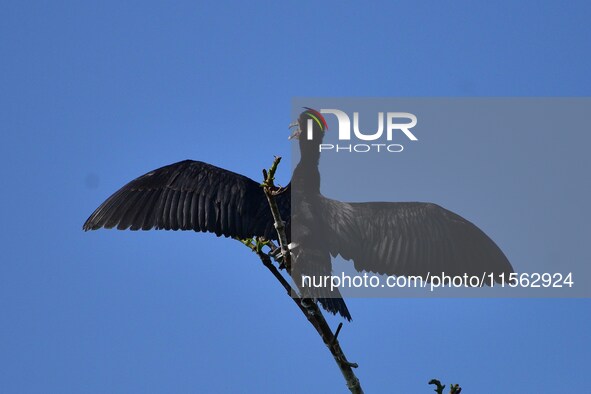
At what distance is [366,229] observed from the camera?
9977 millimetres

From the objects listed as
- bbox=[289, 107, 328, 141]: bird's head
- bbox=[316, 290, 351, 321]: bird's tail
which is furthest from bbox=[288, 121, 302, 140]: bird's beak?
bbox=[316, 290, 351, 321]: bird's tail

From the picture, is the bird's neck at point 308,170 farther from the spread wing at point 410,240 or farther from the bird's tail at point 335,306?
the bird's tail at point 335,306

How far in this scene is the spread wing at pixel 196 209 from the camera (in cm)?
1052

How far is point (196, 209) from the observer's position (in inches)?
419

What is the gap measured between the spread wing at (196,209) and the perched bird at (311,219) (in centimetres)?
1

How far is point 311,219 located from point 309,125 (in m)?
1.05

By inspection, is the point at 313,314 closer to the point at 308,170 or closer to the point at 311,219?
the point at 311,219

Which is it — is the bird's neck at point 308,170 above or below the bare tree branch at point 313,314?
above

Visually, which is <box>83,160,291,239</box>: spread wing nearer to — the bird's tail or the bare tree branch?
the bird's tail

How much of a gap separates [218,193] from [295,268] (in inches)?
94.7

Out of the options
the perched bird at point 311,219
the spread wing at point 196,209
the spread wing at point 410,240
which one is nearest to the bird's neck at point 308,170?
the perched bird at point 311,219

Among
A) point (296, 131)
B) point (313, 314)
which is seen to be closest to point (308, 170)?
point (296, 131)

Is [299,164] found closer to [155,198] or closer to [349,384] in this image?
[155,198]

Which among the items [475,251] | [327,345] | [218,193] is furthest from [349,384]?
[218,193]
